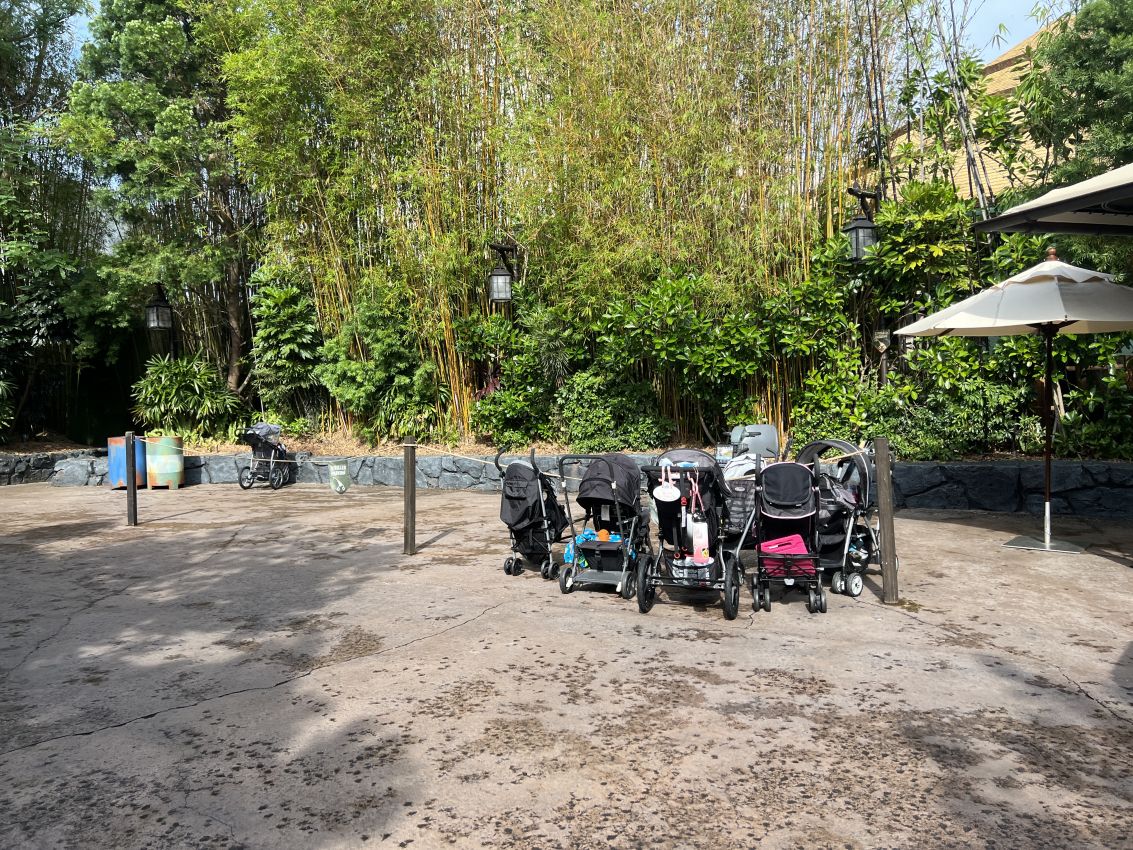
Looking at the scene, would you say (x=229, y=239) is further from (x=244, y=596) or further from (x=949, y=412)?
(x=949, y=412)

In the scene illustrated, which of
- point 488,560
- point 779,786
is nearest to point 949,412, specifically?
point 488,560

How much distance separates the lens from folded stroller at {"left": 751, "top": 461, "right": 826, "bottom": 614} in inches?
189

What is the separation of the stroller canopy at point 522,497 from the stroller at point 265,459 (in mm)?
6619

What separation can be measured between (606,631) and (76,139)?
1248cm

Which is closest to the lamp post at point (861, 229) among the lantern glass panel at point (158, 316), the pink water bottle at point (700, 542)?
the pink water bottle at point (700, 542)

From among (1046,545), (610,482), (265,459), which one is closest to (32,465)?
(265,459)

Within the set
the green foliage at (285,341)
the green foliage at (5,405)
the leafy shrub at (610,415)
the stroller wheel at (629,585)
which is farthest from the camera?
the green foliage at (5,405)

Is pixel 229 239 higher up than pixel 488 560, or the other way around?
pixel 229 239

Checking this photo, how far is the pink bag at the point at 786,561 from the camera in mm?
4812

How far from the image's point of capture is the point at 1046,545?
6203 mm

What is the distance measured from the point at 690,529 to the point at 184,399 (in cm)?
1092

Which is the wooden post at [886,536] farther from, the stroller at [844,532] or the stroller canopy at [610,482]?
the stroller canopy at [610,482]

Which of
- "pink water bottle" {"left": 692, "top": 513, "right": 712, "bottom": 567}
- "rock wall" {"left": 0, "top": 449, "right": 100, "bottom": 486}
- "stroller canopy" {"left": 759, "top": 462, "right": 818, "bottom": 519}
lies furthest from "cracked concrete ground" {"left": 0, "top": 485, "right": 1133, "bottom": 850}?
"rock wall" {"left": 0, "top": 449, "right": 100, "bottom": 486}

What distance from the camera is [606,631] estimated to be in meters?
4.43
